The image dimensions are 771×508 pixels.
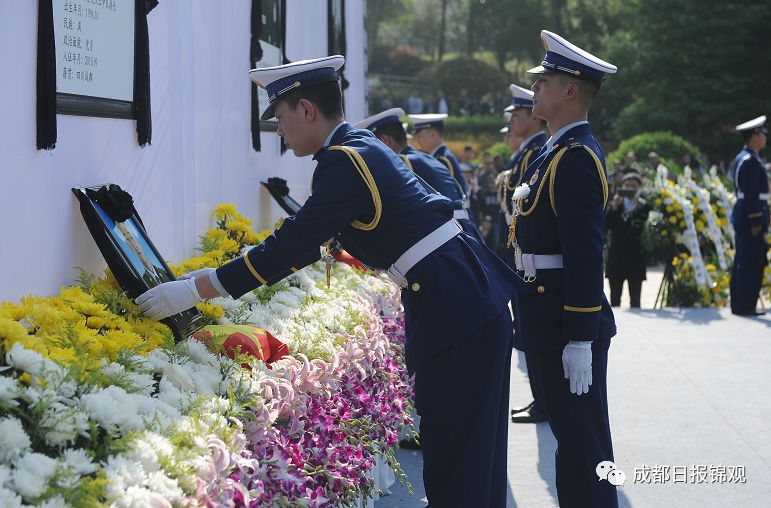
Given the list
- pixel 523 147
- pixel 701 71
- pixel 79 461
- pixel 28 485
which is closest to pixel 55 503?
pixel 28 485

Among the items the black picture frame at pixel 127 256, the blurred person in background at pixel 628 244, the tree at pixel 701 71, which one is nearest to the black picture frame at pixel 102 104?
the black picture frame at pixel 127 256

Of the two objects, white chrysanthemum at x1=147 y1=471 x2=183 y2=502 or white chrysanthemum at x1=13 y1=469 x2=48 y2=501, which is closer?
white chrysanthemum at x1=13 y1=469 x2=48 y2=501

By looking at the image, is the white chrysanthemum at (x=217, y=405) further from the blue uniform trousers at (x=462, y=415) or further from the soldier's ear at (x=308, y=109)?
the soldier's ear at (x=308, y=109)

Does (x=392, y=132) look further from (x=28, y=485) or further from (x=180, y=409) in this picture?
(x=28, y=485)

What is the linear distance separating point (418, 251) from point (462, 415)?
0.57 metres

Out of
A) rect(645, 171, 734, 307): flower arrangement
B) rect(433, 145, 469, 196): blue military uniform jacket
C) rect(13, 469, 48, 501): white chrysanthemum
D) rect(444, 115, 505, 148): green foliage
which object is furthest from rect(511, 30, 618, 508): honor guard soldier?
rect(444, 115, 505, 148): green foliage

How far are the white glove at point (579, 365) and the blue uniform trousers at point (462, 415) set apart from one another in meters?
0.48

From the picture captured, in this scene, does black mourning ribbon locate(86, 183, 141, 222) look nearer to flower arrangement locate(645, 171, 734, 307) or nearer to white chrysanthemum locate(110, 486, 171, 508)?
white chrysanthemum locate(110, 486, 171, 508)

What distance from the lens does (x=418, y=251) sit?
344cm

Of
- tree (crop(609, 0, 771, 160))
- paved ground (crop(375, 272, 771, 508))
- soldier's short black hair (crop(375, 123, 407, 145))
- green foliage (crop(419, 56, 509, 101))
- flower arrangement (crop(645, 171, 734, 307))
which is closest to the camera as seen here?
paved ground (crop(375, 272, 771, 508))

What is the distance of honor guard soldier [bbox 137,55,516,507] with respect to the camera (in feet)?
11.0

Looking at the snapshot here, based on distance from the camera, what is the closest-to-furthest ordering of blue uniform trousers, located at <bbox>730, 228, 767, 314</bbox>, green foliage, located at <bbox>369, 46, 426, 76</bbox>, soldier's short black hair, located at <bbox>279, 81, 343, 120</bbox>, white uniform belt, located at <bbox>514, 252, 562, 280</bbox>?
soldier's short black hair, located at <bbox>279, 81, 343, 120</bbox> → white uniform belt, located at <bbox>514, 252, 562, 280</bbox> → blue uniform trousers, located at <bbox>730, 228, 767, 314</bbox> → green foliage, located at <bbox>369, 46, 426, 76</bbox>

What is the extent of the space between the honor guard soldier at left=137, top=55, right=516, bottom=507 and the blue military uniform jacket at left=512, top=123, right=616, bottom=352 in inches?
16.0

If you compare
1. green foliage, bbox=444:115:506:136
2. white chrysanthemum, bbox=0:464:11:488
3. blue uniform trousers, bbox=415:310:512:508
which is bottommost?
blue uniform trousers, bbox=415:310:512:508
